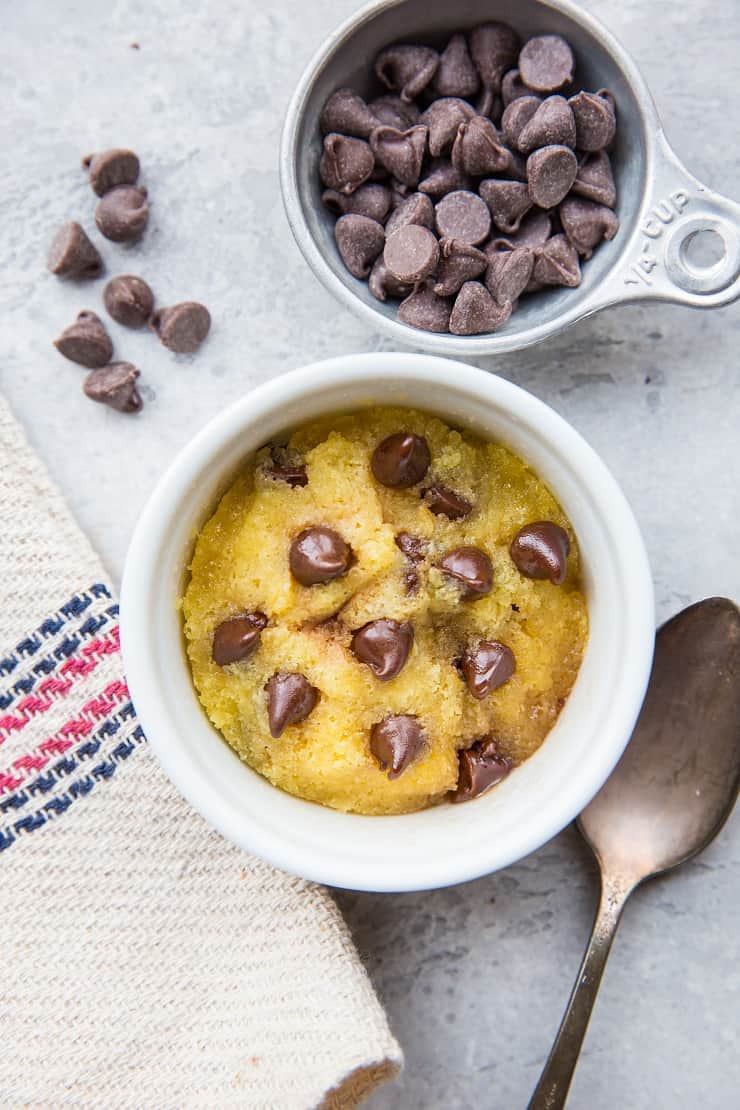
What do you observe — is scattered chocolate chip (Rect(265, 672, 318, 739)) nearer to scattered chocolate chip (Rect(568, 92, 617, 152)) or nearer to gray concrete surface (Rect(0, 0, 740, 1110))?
gray concrete surface (Rect(0, 0, 740, 1110))

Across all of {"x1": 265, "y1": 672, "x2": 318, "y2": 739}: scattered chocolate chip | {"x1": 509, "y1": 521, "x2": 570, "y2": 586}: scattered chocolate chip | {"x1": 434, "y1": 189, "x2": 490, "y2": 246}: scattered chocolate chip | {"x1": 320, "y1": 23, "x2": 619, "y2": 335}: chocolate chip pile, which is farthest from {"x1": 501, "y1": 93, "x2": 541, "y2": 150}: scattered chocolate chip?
{"x1": 265, "y1": 672, "x2": 318, "y2": 739}: scattered chocolate chip

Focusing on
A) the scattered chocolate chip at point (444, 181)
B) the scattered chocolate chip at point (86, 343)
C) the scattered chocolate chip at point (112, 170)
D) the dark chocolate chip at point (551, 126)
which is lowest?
the scattered chocolate chip at point (86, 343)

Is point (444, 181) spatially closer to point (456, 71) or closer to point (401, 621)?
point (456, 71)

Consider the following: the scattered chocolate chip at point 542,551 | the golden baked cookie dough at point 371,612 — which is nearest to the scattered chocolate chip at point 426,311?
the golden baked cookie dough at point 371,612

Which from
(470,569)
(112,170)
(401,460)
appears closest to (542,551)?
A: (470,569)

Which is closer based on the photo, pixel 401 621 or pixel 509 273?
pixel 401 621

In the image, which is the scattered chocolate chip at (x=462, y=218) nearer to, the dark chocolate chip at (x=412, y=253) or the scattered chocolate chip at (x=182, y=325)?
the dark chocolate chip at (x=412, y=253)
